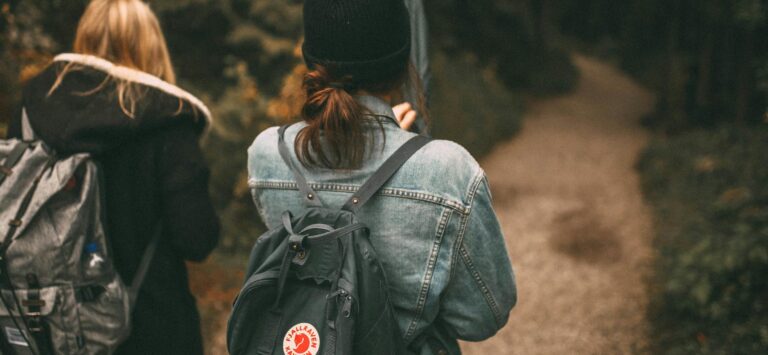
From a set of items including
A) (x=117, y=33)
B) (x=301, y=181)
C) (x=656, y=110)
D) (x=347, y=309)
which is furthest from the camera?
(x=656, y=110)

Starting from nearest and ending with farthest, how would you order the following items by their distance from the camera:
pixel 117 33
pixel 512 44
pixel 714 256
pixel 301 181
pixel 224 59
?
pixel 301 181
pixel 117 33
pixel 714 256
pixel 224 59
pixel 512 44

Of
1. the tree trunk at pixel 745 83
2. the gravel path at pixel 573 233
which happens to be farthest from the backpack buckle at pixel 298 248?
the tree trunk at pixel 745 83

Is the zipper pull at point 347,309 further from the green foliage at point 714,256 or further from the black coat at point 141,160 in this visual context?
the green foliage at point 714,256

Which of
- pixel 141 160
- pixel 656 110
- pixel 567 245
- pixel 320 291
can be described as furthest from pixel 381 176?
pixel 656 110

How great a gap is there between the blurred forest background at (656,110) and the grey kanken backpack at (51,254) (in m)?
1.44

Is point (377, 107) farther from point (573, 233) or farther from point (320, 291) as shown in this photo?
point (573, 233)

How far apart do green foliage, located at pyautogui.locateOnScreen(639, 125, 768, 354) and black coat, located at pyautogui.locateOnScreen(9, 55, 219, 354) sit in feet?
12.6

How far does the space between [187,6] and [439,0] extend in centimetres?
641

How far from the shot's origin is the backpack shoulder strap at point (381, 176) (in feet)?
5.06

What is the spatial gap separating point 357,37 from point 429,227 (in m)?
0.54

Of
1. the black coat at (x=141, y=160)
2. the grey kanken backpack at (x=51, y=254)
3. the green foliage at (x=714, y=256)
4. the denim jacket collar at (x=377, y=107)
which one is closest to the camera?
the denim jacket collar at (x=377, y=107)

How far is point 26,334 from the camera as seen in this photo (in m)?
2.16

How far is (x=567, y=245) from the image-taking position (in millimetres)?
7344

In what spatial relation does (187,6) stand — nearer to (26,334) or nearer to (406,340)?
(26,334)
